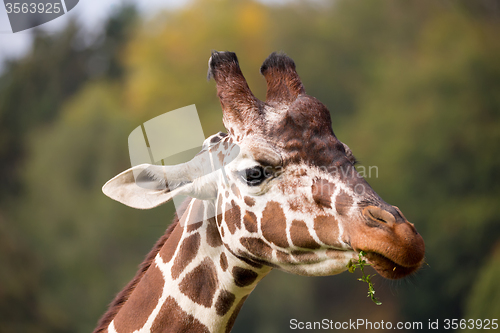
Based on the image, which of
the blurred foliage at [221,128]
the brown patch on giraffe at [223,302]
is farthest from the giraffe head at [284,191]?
the blurred foliage at [221,128]

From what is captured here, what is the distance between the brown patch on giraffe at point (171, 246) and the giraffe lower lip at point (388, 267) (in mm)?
1220

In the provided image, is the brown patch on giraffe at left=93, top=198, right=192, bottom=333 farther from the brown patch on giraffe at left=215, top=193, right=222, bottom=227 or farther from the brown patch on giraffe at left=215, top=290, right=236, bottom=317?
the brown patch on giraffe at left=215, top=290, right=236, bottom=317

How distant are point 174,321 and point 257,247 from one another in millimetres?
681

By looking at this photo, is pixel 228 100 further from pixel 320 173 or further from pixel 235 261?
pixel 235 261

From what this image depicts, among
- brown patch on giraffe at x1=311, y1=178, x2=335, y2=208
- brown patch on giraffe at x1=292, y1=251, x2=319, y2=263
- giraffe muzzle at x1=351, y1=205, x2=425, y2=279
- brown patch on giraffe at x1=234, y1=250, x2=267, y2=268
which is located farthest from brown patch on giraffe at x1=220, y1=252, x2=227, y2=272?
giraffe muzzle at x1=351, y1=205, x2=425, y2=279

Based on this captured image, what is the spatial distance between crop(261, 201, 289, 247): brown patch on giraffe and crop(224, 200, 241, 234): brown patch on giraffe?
15 centimetres

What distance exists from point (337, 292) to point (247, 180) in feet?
22.8

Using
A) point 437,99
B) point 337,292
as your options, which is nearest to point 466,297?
point 337,292

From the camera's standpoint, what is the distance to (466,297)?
8281 millimetres

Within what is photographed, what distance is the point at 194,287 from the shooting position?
251 cm

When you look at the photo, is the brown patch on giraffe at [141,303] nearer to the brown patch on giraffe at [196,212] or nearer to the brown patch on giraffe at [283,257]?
the brown patch on giraffe at [196,212]

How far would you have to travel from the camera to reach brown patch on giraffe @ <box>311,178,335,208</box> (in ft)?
7.11

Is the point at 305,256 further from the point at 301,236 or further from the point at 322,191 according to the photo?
the point at 322,191

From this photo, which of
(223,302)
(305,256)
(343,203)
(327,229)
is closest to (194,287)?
(223,302)
